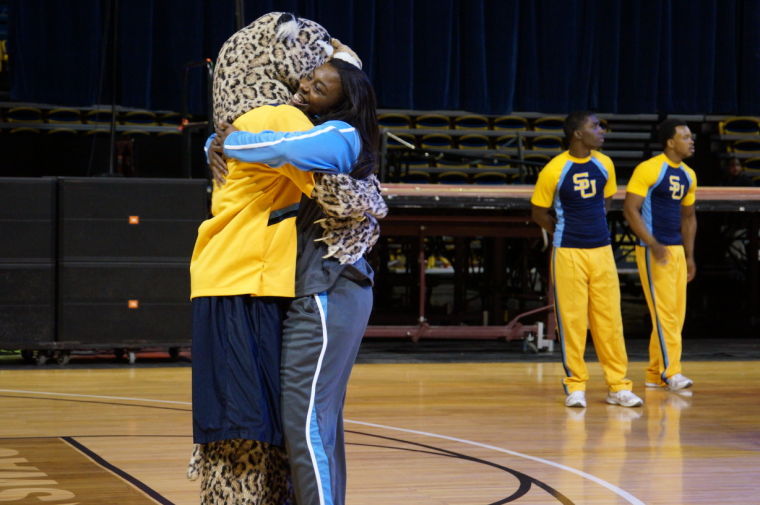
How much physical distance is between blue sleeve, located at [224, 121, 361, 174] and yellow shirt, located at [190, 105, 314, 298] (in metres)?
0.05

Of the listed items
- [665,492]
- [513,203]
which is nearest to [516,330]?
[513,203]

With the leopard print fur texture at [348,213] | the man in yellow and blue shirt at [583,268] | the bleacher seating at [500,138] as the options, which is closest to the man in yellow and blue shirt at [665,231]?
the man in yellow and blue shirt at [583,268]

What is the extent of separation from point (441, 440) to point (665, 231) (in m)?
2.50

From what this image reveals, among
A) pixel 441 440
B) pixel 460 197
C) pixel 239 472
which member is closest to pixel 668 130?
pixel 460 197

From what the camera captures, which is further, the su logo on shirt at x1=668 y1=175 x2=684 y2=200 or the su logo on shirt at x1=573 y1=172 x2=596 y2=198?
the su logo on shirt at x1=668 y1=175 x2=684 y2=200

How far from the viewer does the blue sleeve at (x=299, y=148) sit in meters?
2.46

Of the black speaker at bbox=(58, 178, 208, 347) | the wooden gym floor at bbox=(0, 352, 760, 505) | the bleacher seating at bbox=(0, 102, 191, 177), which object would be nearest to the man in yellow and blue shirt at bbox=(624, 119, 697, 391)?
the wooden gym floor at bbox=(0, 352, 760, 505)

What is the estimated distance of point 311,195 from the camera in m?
2.53

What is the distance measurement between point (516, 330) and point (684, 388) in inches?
80.2

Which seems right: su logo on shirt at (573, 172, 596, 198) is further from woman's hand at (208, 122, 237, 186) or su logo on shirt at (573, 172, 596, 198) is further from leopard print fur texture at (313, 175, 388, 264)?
woman's hand at (208, 122, 237, 186)

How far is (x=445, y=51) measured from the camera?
14258 mm

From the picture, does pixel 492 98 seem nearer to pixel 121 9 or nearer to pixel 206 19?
pixel 206 19

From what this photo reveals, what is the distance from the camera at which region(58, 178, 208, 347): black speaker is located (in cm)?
761

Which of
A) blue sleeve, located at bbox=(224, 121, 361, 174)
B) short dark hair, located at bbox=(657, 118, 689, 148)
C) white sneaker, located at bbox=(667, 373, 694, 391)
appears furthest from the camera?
white sneaker, located at bbox=(667, 373, 694, 391)
